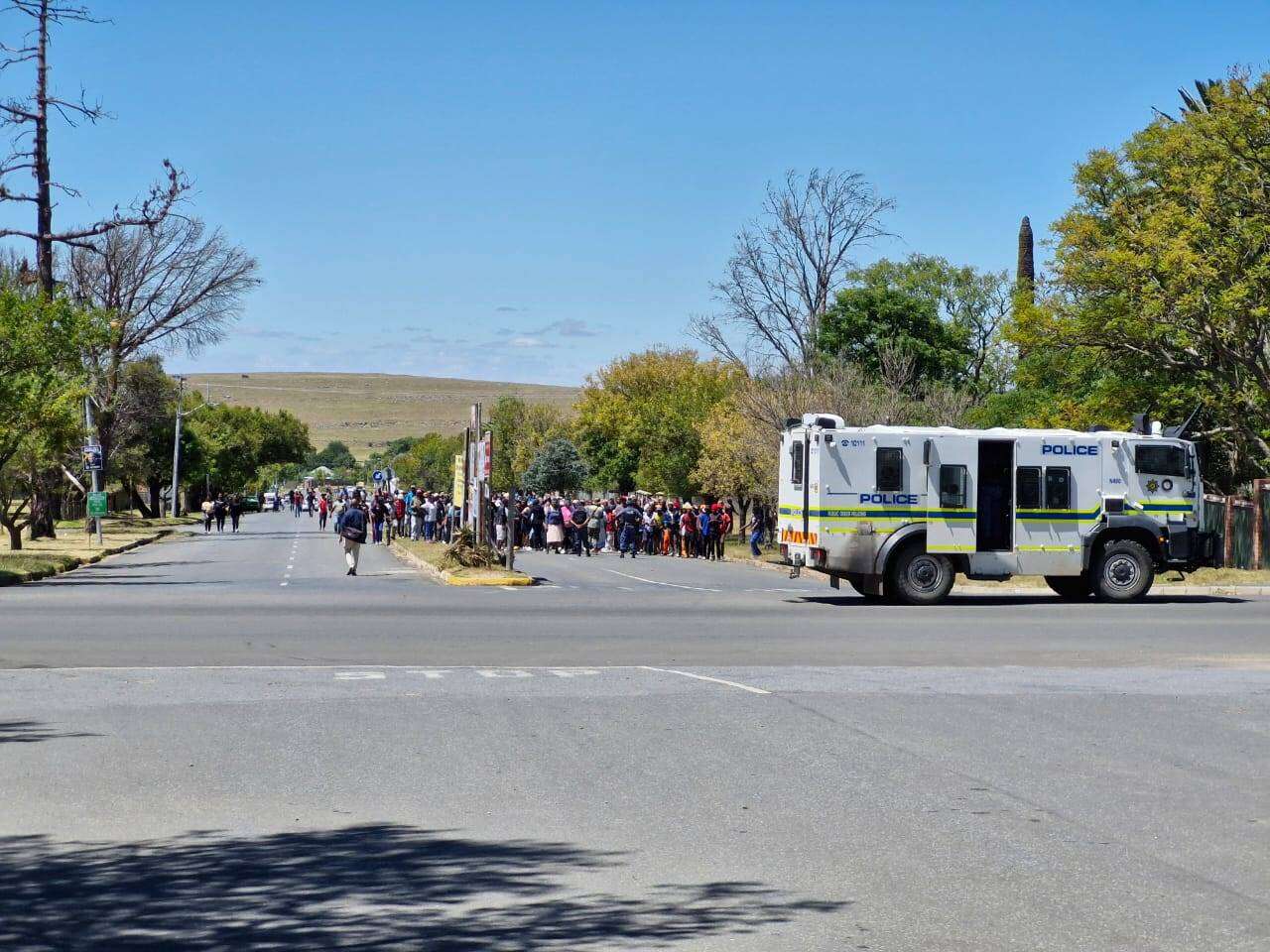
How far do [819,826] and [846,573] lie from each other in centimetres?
1803

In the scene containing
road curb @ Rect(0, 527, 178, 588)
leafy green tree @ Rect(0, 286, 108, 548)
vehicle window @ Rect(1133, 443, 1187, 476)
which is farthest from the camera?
leafy green tree @ Rect(0, 286, 108, 548)

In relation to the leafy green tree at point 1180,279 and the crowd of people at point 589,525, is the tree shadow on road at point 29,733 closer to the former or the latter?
the crowd of people at point 589,525

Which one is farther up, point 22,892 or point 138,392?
point 138,392

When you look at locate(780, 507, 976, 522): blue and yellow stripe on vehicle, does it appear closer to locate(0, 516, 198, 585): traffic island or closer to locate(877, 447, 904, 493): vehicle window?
locate(877, 447, 904, 493): vehicle window

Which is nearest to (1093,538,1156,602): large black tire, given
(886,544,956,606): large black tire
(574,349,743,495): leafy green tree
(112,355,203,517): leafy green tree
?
(886,544,956,606): large black tire

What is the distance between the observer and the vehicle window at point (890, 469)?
2544 centimetres

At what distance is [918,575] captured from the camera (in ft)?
84.3

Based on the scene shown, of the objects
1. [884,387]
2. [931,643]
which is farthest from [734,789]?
[884,387]

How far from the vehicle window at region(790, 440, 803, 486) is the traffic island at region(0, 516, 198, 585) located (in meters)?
14.4

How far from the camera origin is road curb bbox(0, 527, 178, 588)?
29.8 metres

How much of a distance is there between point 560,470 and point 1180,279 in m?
67.5

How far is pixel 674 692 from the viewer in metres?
13.4

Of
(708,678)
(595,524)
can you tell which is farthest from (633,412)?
(708,678)

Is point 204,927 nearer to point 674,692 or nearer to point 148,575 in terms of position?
point 674,692
